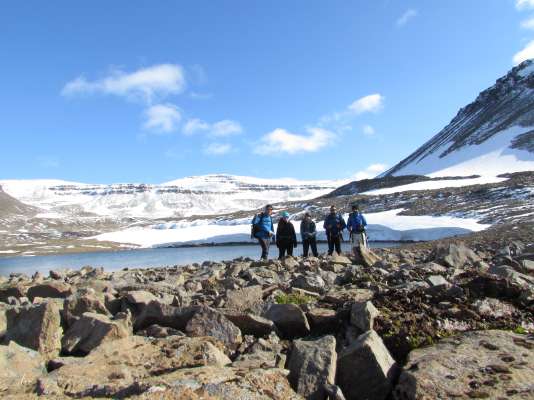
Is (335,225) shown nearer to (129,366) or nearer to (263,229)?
(263,229)

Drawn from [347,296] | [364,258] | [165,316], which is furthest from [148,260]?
[165,316]

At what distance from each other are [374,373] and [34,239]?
523 feet

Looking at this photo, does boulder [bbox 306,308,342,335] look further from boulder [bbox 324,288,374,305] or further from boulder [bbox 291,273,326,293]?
boulder [bbox 291,273,326,293]

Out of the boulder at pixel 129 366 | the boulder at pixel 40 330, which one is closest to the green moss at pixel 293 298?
Answer: the boulder at pixel 129 366

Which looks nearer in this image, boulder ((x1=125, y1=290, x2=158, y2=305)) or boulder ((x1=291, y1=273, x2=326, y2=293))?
boulder ((x1=125, y1=290, x2=158, y2=305))

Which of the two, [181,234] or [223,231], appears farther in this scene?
[181,234]

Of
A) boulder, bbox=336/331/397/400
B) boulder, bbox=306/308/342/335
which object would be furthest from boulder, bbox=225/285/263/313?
boulder, bbox=336/331/397/400

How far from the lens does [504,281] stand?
222 inches

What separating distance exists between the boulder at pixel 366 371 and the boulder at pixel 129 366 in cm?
102

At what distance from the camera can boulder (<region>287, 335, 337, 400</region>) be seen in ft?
11.3

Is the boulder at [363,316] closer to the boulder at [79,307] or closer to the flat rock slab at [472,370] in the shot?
the flat rock slab at [472,370]

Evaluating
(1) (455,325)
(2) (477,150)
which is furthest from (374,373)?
(2) (477,150)

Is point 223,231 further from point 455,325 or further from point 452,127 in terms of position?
point 452,127

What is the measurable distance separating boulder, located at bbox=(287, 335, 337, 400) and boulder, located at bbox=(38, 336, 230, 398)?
0.61 meters
